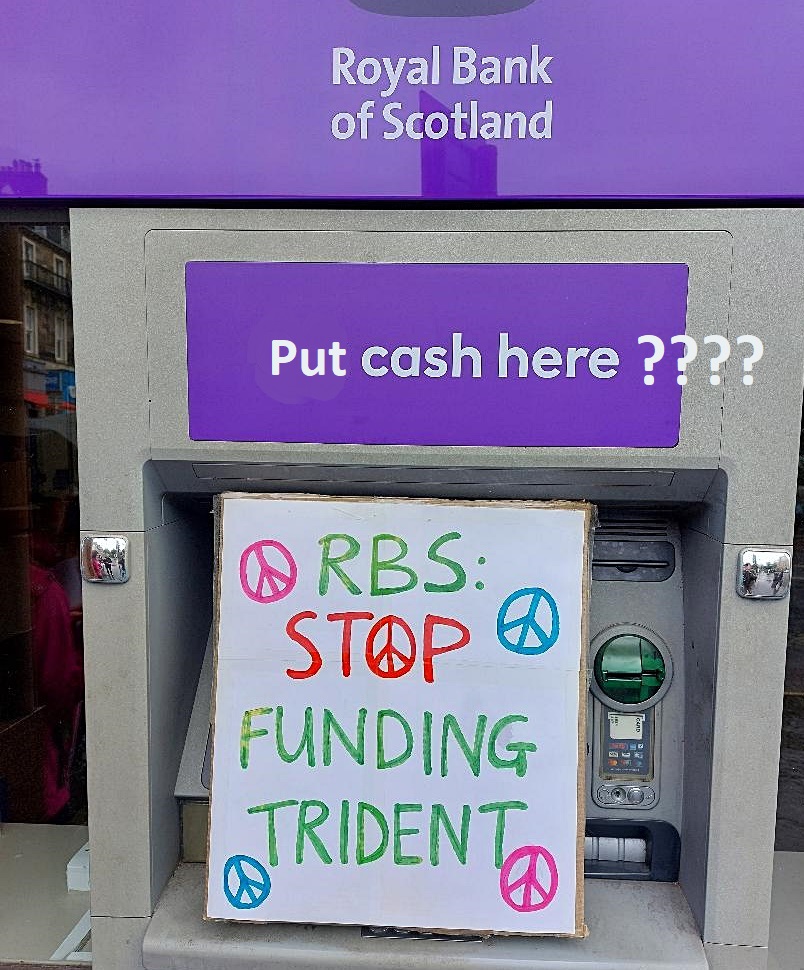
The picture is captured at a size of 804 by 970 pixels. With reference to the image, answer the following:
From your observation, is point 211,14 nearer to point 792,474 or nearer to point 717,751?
point 792,474

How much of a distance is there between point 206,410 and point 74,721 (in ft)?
6.46

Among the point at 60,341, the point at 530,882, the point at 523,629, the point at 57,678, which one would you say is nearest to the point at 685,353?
the point at 523,629

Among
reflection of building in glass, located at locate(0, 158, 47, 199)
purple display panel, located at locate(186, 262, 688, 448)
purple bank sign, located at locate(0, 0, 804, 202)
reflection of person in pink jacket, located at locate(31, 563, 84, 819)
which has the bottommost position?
reflection of person in pink jacket, located at locate(31, 563, 84, 819)

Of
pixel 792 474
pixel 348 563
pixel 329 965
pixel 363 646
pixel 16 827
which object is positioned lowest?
pixel 16 827

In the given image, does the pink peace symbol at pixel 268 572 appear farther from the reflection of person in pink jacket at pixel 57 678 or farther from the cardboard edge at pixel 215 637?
the reflection of person in pink jacket at pixel 57 678

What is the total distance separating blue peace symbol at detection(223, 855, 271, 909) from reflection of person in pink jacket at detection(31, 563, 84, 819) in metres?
1.63

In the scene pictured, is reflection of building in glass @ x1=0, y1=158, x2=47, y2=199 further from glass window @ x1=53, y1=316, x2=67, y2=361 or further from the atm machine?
glass window @ x1=53, y1=316, x2=67, y2=361

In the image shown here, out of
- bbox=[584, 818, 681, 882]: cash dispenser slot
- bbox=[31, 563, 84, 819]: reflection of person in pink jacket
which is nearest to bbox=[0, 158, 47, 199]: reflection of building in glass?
bbox=[584, 818, 681, 882]: cash dispenser slot

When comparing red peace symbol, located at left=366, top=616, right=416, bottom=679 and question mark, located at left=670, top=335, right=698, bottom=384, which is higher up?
question mark, located at left=670, top=335, right=698, bottom=384

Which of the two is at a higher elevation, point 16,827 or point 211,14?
point 211,14

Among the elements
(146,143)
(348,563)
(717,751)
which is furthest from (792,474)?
(146,143)

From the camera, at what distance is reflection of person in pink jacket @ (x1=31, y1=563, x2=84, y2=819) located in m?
2.96

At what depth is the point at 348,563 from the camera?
1598 millimetres

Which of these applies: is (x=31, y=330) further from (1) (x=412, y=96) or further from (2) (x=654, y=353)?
(2) (x=654, y=353)
